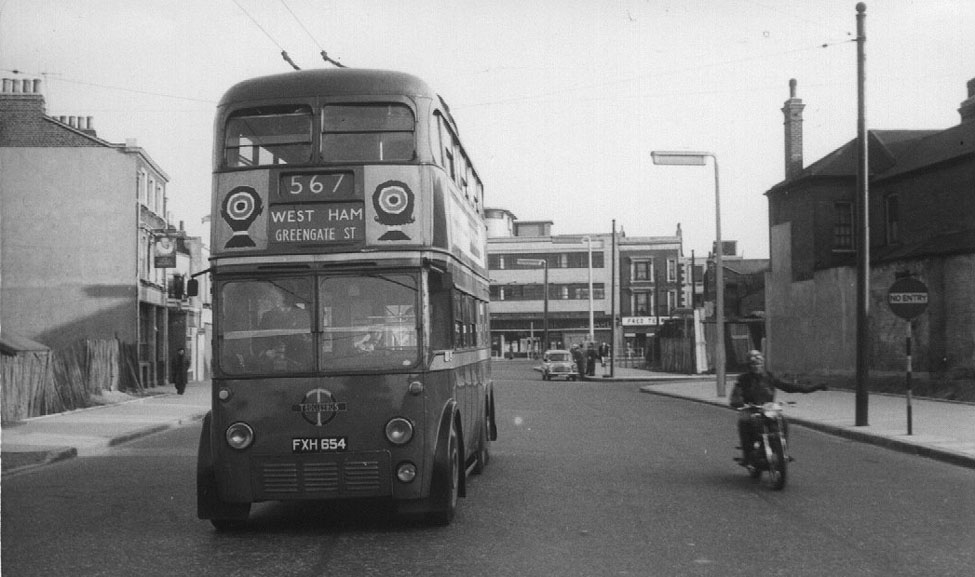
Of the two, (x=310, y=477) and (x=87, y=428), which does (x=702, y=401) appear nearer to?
(x=87, y=428)

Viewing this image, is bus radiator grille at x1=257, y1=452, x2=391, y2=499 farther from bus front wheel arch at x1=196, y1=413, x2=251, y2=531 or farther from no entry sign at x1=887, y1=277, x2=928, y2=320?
no entry sign at x1=887, y1=277, x2=928, y2=320

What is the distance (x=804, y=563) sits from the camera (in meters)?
8.10

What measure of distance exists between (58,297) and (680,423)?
26.5 m

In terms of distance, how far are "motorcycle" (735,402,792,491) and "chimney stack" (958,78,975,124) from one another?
2830cm

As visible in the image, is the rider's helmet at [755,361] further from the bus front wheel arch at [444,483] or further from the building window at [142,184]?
the building window at [142,184]

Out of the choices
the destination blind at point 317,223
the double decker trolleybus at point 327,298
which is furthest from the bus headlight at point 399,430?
the destination blind at point 317,223

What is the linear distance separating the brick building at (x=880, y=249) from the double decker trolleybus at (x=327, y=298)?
949 inches

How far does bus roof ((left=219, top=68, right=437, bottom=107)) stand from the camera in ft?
32.9

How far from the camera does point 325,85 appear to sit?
10.0 meters

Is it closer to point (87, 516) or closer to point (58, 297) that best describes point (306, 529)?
point (87, 516)

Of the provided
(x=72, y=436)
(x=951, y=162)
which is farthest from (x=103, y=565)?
(x=951, y=162)

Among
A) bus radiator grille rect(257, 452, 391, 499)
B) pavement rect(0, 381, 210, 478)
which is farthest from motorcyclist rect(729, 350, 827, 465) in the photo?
pavement rect(0, 381, 210, 478)

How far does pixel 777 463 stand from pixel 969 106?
96.9 feet

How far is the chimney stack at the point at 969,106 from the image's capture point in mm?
37062
